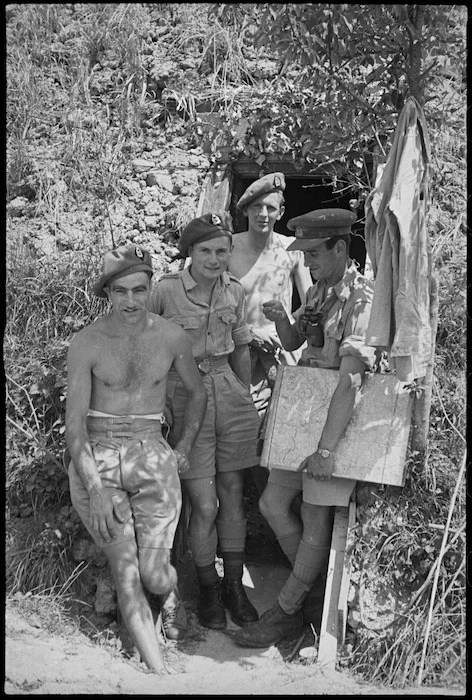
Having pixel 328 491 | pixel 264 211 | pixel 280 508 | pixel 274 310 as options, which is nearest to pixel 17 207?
pixel 264 211

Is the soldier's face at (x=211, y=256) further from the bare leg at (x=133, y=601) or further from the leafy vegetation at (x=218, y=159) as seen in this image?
the bare leg at (x=133, y=601)

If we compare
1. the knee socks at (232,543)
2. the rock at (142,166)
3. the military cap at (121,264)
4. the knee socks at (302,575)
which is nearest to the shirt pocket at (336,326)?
the military cap at (121,264)

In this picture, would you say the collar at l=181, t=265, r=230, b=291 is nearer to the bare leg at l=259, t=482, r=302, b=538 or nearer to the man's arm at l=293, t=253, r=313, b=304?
the man's arm at l=293, t=253, r=313, b=304

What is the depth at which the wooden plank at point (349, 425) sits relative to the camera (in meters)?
4.91


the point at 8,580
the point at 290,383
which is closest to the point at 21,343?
the point at 8,580

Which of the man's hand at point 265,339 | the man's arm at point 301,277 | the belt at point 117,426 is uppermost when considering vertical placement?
the man's arm at point 301,277

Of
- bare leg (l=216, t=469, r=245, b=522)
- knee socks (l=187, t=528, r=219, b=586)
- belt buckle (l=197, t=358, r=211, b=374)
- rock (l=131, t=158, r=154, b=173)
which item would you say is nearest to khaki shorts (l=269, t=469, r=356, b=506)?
bare leg (l=216, t=469, r=245, b=522)

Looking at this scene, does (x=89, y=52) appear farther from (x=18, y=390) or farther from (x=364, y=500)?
(x=364, y=500)

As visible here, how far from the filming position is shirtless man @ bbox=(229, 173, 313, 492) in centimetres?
598

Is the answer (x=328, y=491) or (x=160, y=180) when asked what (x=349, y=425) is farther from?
(x=160, y=180)

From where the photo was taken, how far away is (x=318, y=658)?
4863mm

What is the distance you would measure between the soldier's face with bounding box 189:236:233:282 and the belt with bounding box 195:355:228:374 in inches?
20.4

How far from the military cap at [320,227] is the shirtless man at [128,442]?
921mm

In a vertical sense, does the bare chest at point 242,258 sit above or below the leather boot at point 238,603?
above
